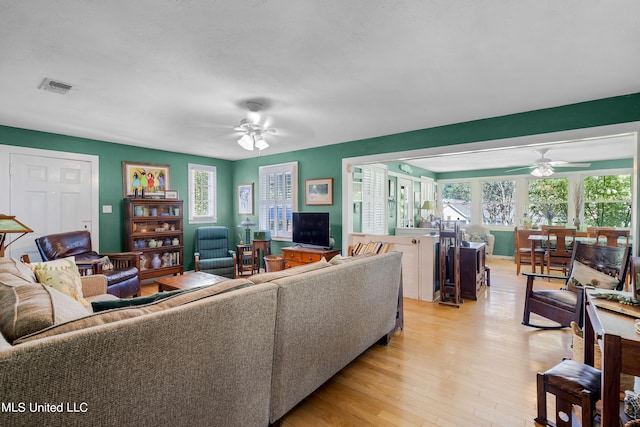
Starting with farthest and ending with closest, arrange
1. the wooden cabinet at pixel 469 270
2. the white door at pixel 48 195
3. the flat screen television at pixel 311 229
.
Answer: the flat screen television at pixel 311 229
the wooden cabinet at pixel 469 270
the white door at pixel 48 195

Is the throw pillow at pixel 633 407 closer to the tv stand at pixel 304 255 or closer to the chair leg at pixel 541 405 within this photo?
the chair leg at pixel 541 405

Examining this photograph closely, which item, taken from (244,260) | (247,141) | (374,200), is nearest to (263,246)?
(244,260)

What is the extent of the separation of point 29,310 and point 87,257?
3739 millimetres

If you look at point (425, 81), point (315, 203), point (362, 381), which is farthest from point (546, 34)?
point (315, 203)

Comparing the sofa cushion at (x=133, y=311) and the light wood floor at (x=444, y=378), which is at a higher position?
the sofa cushion at (x=133, y=311)

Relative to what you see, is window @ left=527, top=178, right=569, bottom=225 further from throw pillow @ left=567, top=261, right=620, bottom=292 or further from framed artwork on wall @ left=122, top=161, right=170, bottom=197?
framed artwork on wall @ left=122, top=161, right=170, bottom=197

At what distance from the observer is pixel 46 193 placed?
4305 millimetres

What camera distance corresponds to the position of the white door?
4.07m

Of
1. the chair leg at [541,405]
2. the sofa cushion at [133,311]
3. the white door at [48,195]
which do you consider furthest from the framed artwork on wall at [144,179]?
the chair leg at [541,405]

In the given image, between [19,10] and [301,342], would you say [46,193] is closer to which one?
[19,10]

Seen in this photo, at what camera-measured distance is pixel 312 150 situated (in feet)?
17.9

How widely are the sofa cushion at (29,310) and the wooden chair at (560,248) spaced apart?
21.1 feet

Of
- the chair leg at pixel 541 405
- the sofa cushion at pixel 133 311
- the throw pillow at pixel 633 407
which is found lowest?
the chair leg at pixel 541 405

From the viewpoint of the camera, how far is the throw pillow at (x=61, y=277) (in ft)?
7.11
